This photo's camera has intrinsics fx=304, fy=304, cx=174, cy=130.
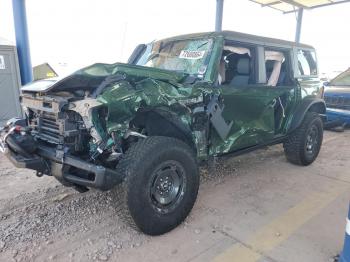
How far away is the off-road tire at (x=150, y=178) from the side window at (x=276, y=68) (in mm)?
2073

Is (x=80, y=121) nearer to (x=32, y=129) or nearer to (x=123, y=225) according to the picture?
(x=32, y=129)

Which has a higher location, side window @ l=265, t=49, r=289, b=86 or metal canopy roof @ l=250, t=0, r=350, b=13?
metal canopy roof @ l=250, t=0, r=350, b=13

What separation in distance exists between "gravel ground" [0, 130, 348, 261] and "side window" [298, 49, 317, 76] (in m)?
2.06

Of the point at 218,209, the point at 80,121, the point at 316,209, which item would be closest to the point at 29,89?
the point at 80,121

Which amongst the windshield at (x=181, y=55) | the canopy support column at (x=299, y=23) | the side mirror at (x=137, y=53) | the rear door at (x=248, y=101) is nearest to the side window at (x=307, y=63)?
the rear door at (x=248, y=101)

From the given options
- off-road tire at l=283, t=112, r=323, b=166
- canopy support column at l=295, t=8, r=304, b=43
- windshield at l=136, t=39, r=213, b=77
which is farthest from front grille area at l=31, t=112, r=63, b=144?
canopy support column at l=295, t=8, r=304, b=43

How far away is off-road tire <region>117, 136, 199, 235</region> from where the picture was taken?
2.65 meters

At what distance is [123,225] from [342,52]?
2773 centimetres

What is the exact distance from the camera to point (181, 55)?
3826 millimetres

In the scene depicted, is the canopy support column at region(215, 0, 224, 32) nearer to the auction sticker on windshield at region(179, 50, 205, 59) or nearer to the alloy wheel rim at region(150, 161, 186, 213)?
the auction sticker on windshield at region(179, 50, 205, 59)

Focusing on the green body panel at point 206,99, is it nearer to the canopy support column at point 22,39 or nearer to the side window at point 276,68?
the side window at point 276,68

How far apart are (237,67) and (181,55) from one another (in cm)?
98

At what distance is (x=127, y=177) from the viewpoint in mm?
2623

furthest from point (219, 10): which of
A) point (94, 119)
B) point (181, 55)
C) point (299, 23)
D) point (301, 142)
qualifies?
point (94, 119)
